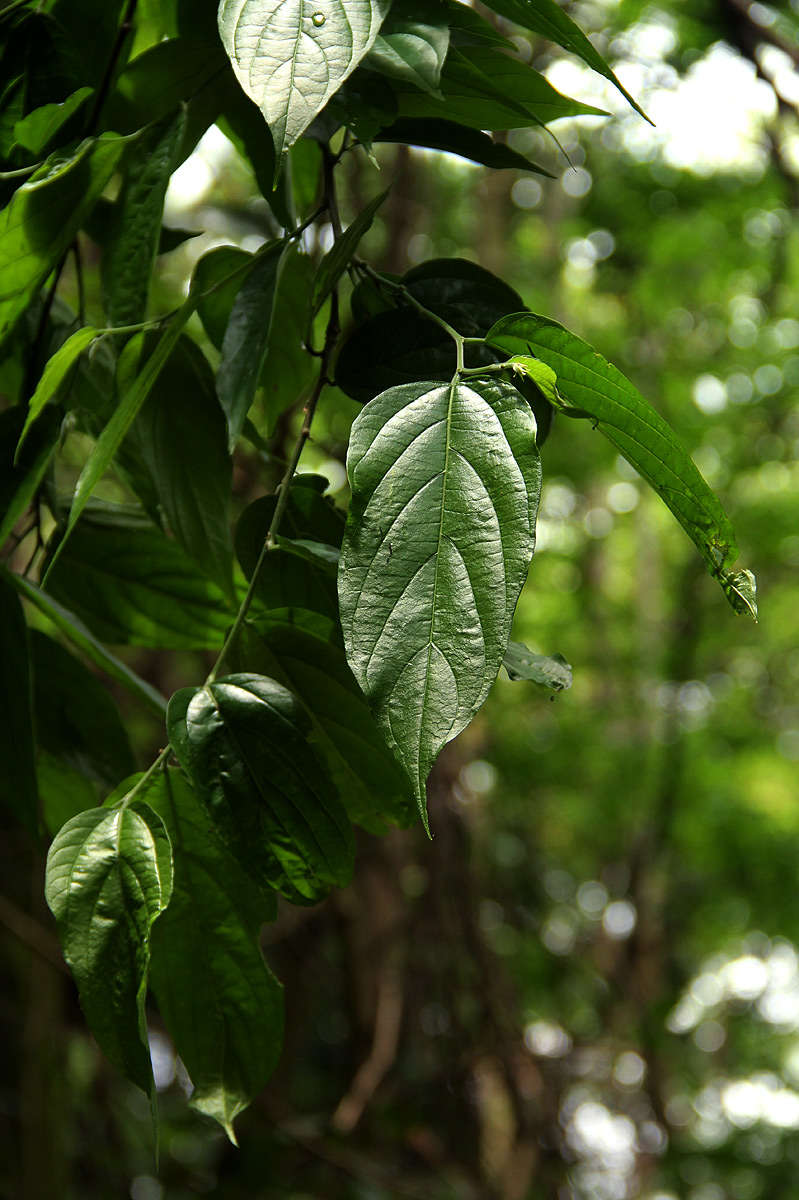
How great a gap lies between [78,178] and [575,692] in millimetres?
3692

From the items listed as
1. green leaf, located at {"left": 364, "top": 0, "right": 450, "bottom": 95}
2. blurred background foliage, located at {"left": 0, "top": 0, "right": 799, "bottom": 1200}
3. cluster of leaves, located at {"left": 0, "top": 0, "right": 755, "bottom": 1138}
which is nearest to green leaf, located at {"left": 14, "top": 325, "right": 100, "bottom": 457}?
cluster of leaves, located at {"left": 0, "top": 0, "right": 755, "bottom": 1138}

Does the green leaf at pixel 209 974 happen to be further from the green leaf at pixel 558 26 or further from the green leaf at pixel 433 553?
the green leaf at pixel 558 26

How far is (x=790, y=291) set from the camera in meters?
2.50

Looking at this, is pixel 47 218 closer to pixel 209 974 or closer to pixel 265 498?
pixel 265 498

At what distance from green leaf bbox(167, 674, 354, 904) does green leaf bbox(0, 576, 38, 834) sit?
12 centimetres

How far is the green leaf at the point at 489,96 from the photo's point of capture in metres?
0.31

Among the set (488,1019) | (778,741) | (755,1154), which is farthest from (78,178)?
(778,741)

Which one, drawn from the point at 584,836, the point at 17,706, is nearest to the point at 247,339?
the point at 17,706

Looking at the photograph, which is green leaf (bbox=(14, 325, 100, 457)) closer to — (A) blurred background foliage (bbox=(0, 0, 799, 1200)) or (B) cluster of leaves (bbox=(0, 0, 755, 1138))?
(B) cluster of leaves (bbox=(0, 0, 755, 1138))

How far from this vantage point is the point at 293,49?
242 mm

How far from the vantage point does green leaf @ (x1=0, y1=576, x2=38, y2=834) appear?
1.21 feet

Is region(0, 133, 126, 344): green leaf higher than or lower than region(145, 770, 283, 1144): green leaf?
higher

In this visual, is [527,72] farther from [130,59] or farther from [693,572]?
[693,572]

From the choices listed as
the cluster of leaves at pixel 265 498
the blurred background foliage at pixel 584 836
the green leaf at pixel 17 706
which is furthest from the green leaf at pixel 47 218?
the blurred background foliage at pixel 584 836
